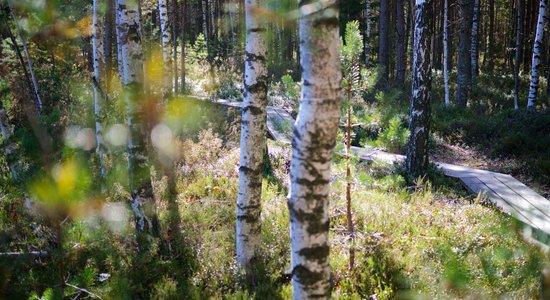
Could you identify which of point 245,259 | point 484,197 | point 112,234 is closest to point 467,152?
point 484,197

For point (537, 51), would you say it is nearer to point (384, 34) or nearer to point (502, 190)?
point (502, 190)

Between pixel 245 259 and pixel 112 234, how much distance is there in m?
2.12

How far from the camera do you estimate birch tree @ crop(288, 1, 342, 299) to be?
2.28m

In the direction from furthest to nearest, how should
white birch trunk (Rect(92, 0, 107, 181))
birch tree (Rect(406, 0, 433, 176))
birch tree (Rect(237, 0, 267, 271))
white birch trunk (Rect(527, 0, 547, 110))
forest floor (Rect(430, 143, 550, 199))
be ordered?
white birch trunk (Rect(527, 0, 547, 110))
forest floor (Rect(430, 143, 550, 199))
birch tree (Rect(406, 0, 433, 176))
white birch trunk (Rect(92, 0, 107, 181))
birch tree (Rect(237, 0, 267, 271))

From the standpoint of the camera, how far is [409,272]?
504 centimetres

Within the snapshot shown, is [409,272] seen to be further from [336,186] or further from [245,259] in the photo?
[245,259]

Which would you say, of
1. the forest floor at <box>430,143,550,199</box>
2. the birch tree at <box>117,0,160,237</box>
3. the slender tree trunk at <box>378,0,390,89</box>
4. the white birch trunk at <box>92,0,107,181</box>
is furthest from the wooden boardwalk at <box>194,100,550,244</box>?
the slender tree trunk at <box>378,0,390,89</box>

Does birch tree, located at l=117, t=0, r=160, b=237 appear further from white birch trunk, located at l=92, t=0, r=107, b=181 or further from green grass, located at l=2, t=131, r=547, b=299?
white birch trunk, located at l=92, t=0, r=107, b=181

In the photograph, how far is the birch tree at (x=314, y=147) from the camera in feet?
7.48

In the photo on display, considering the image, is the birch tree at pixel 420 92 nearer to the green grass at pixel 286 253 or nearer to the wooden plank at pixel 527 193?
the green grass at pixel 286 253

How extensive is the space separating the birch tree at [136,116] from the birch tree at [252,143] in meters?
1.48

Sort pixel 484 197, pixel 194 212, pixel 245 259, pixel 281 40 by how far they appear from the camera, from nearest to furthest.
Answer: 1. pixel 245 259
2. pixel 194 212
3. pixel 484 197
4. pixel 281 40

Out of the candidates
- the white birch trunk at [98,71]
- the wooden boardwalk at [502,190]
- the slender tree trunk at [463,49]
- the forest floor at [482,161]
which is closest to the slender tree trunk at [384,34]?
the slender tree trunk at [463,49]

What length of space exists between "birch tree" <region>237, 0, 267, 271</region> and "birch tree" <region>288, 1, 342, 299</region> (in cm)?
247
